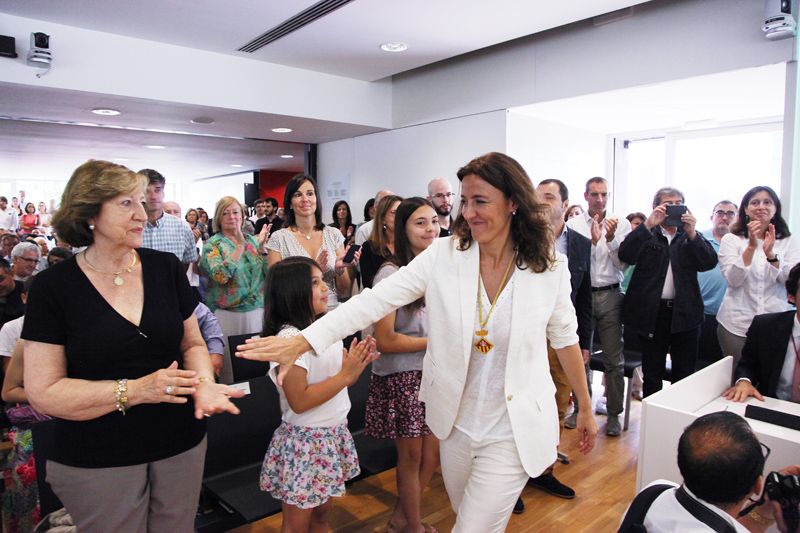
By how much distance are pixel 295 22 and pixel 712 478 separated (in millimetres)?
4799

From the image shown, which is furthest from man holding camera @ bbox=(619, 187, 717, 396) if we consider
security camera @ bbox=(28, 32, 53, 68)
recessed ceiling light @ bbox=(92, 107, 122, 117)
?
recessed ceiling light @ bbox=(92, 107, 122, 117)

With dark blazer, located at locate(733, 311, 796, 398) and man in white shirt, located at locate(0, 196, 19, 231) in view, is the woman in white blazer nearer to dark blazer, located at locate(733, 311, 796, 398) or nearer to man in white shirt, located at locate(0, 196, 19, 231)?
dark blazer, located at locate(733, 311, 796, 398)

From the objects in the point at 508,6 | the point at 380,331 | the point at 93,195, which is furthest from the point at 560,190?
the point at 93,195

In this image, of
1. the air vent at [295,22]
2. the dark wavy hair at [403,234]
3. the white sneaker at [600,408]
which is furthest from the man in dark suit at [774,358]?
the air vent at [295,22]

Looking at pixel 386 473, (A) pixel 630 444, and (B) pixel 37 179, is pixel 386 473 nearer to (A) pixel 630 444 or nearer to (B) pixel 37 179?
(A) pixel 630 444

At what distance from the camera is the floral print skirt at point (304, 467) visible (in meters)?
2.05

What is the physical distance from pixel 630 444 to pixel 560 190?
1.96 m

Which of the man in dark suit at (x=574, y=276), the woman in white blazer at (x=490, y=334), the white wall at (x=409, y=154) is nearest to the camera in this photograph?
the woman in white blazer at (x=490, y=334)

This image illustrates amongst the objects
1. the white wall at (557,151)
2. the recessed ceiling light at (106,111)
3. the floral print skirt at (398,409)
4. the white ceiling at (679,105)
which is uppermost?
the recessed ceiling light at (106,111)

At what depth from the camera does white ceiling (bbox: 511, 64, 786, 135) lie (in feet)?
15.5

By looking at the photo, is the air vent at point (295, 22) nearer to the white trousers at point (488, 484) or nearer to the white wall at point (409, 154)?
the white wall at point (409, 154)

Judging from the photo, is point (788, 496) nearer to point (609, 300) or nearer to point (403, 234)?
point (403, 234)

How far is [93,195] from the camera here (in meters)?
1.60

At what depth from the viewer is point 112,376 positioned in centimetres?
159
